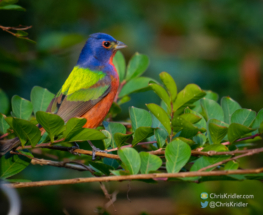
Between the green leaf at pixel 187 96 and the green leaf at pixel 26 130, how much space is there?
A: 84 centimetres

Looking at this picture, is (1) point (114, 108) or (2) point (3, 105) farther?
(1) point (114, 108)

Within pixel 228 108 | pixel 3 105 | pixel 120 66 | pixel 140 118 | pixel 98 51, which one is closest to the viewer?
pixel 140 118

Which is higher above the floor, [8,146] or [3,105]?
[3,105]

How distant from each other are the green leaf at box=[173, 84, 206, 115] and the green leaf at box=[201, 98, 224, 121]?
264 millimetres

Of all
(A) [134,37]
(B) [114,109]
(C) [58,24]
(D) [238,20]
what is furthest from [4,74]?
(D) [238,20]

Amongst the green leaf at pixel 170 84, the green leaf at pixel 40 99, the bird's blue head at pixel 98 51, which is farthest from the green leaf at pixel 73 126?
the bird's blue head at pixel 98 51

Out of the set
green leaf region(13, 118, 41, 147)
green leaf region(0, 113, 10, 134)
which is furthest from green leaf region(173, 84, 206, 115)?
green leaf region(0, 113, 10, 134)

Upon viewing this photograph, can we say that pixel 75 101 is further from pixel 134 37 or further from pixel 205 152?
pixel 134 37

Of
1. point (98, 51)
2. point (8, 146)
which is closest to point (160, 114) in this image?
point (8, 146)

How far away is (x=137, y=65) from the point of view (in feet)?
9.61

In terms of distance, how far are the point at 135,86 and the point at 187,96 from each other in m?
1.03

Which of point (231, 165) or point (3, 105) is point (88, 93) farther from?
point (231, 165)

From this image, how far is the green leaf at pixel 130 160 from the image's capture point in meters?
1.61

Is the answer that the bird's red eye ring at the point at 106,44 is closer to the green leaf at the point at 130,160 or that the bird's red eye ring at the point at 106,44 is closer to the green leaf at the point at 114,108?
the green leaf at the point at 114,108
